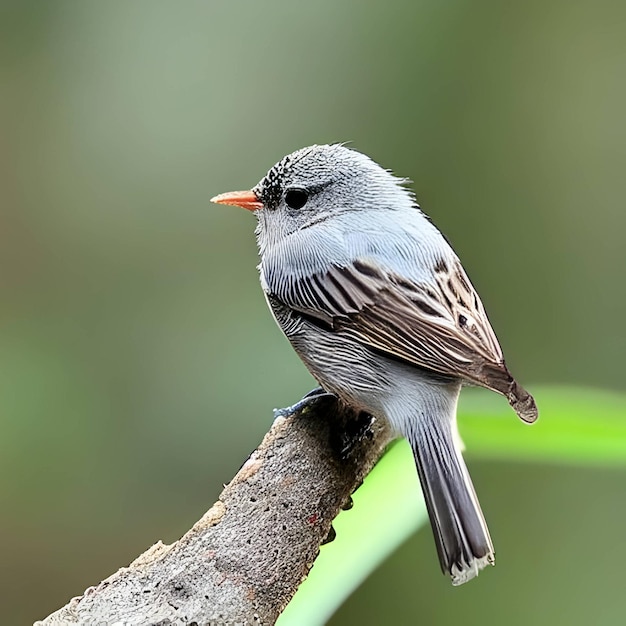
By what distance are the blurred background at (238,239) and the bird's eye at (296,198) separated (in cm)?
90

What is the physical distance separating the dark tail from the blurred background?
1094 mm

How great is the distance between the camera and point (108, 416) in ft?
7.41

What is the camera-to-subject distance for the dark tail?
884 millimetres

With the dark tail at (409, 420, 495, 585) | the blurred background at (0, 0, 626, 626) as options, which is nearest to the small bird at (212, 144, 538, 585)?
the dark tail at (409, 420, 495, 585)

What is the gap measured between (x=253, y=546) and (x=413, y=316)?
0.36m

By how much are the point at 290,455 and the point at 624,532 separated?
5.42 ft

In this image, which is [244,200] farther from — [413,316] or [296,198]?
[413,316]

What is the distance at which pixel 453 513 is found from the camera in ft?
2.98

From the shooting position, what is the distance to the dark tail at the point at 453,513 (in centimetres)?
88

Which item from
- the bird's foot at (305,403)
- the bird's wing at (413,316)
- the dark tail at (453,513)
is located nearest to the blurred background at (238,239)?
the bird's foot at (305,403)

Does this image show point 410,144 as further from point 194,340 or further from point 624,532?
point 624,532

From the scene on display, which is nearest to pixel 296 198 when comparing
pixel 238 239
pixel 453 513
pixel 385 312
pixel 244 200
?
pixel 244 200

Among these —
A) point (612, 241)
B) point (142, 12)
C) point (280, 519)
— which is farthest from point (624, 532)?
point (142, 12)

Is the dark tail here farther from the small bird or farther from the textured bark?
the textured bark
